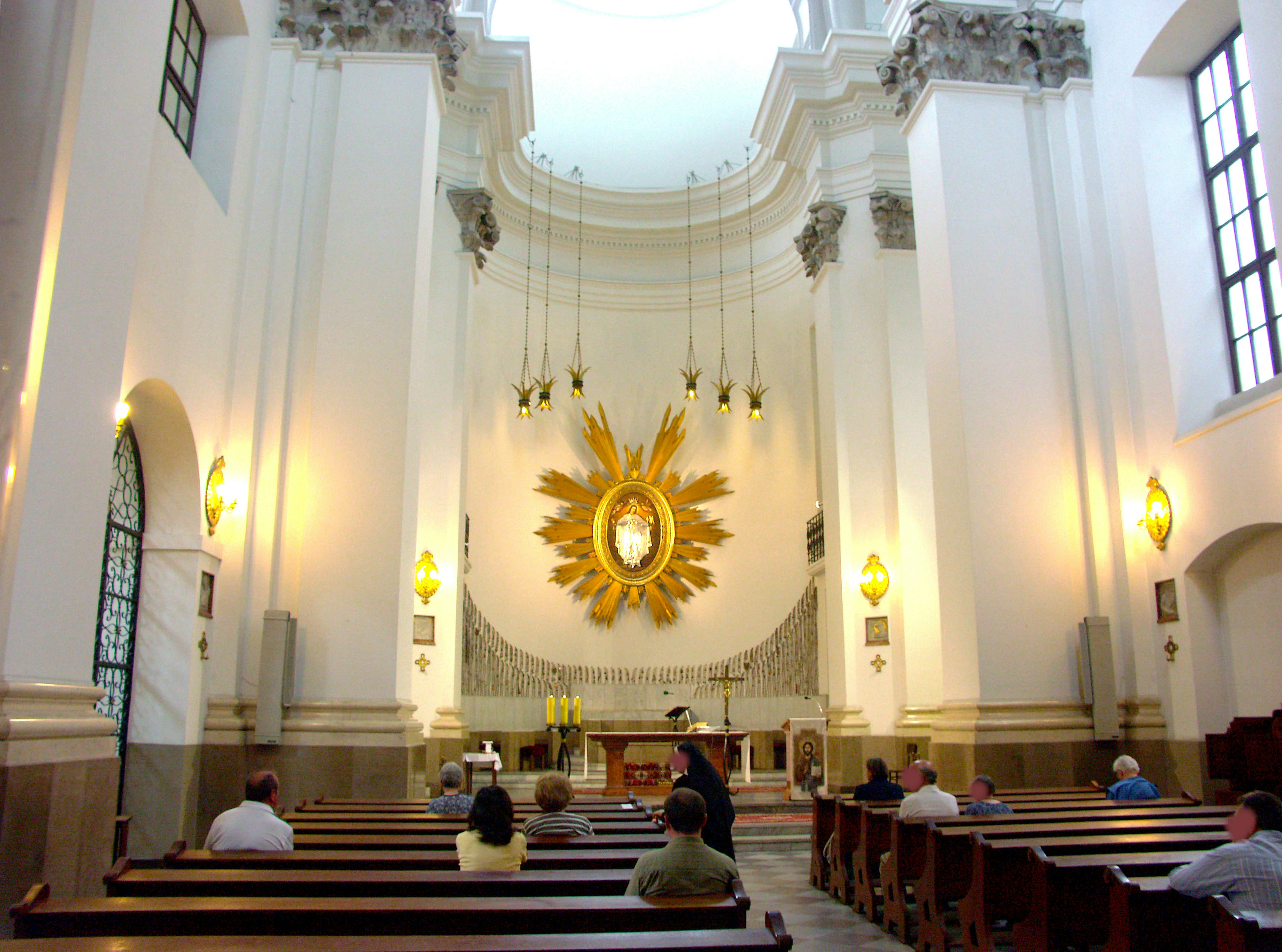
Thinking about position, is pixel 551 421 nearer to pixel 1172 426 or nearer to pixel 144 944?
pixel 1172 426

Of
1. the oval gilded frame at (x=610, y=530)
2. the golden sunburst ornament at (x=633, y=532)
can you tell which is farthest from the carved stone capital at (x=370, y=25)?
the oval gilded frame at (x=610, y=530)

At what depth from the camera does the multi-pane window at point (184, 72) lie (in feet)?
27.1

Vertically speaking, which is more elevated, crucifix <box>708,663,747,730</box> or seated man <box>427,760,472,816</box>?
crucifix <box>708,663,747,730</box>

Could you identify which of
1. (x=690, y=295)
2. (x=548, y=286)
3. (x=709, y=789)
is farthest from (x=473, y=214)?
(x=709, y=789)

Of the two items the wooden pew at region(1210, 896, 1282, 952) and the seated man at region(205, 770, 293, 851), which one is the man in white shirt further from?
the seated man at region(205, 770, 293, 851)

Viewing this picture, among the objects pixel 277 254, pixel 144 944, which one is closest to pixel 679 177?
pixel 277 254

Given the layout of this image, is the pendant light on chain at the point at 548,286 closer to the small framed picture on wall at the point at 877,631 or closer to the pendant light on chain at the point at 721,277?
the pendant light on chain at the point at 721,277

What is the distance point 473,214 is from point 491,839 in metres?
10.6

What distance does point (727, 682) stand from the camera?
1514cm

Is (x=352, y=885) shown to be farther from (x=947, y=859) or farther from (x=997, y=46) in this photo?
(x=997, y=46)

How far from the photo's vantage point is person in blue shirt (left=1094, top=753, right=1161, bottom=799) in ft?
22.8

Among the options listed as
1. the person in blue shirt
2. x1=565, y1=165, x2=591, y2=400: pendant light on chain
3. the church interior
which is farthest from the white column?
x1=565, y1=165, x2=591, y2=400: pendant light on chain

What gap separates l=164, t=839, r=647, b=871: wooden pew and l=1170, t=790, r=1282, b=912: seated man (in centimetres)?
204

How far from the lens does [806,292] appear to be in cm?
1712
